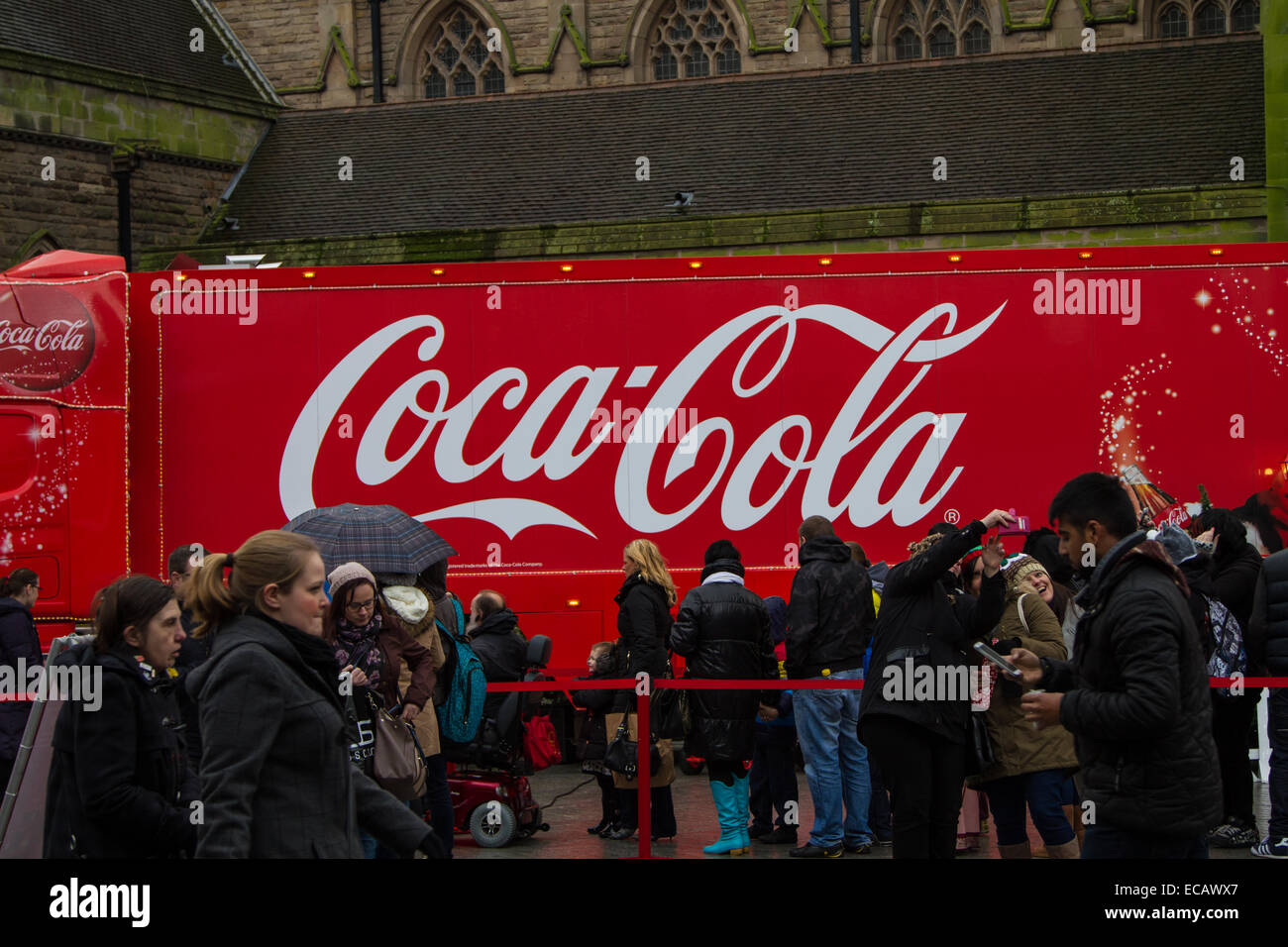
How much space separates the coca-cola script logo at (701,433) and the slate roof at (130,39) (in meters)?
18.4

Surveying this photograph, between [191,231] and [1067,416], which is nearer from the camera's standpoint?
[1067,416]

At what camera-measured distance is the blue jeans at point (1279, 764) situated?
9445 millimetres

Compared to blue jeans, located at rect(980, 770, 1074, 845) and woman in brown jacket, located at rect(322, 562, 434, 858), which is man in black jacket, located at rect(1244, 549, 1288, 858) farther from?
woman in brown jacket, located at rect(322, 562, 434, 858)

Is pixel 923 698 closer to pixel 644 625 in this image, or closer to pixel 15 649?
pixel 644 625

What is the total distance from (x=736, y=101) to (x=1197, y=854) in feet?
85.4

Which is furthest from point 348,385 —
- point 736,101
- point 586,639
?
point 736,101

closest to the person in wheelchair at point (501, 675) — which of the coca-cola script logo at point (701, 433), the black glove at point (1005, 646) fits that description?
the coca-cola script logo at point (701, 433)

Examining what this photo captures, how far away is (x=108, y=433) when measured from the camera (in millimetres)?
13367

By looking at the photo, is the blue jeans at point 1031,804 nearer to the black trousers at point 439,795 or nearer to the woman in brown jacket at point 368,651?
the black trousers at point 439,795

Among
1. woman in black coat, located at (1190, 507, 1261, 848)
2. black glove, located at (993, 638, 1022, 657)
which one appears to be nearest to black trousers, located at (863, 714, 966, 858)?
black glove, located at (993, 638, 1022, 657)

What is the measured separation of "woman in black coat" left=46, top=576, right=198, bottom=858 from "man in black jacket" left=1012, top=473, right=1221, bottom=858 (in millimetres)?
3005

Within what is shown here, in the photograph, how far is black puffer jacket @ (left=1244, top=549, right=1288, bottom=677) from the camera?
9555mm

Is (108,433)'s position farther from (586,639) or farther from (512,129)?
(512,129)
